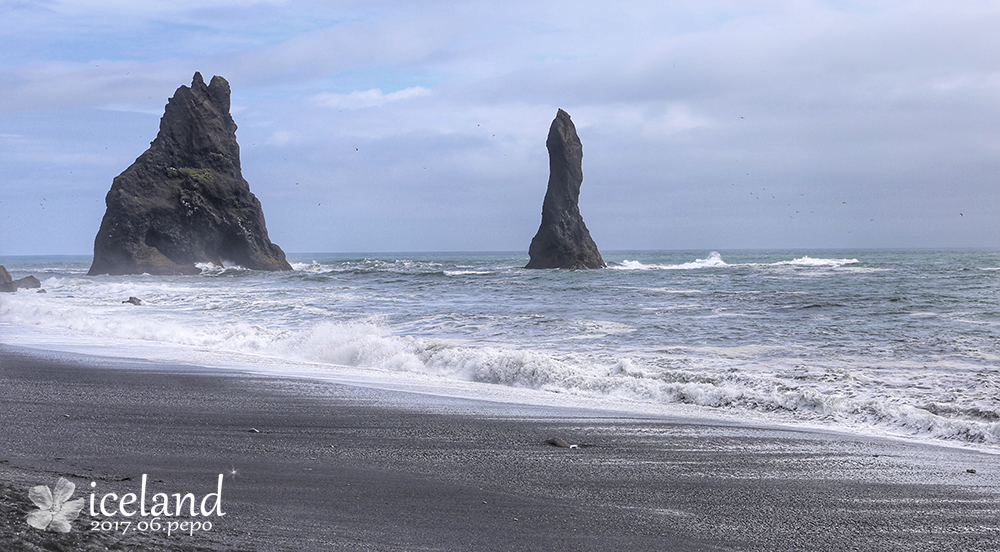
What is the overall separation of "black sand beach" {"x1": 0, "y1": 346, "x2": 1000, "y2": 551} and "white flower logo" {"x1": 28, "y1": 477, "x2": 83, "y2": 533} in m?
0.06

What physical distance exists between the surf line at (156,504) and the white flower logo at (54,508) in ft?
0.33

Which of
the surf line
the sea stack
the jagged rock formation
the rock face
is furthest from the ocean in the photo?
the rock face

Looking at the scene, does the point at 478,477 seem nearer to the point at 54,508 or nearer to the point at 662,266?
the point at 54,508

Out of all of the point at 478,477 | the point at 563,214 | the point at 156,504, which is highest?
the point at 563,214

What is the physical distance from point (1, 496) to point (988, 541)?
518 cm

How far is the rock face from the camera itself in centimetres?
5691

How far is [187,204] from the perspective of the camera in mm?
59875

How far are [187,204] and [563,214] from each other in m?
32.5

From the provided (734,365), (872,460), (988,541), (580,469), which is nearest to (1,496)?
(580,469)

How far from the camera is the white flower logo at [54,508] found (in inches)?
119

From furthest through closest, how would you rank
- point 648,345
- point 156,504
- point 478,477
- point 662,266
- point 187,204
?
point 662,266
point 187,204
point 648,345
point 478,477
point 156,504

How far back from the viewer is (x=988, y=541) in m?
3.88

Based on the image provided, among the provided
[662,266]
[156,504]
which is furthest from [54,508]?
[662,266]

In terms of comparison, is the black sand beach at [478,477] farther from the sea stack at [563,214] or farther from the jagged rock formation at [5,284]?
the sea stack at [563,214]
